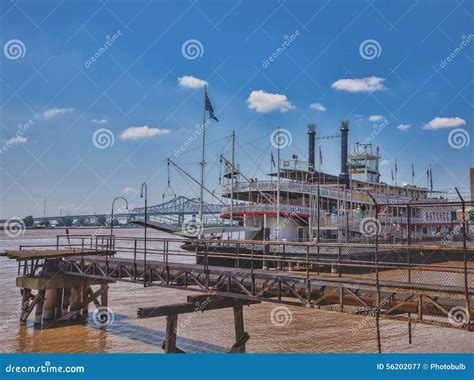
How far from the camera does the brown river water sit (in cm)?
1650

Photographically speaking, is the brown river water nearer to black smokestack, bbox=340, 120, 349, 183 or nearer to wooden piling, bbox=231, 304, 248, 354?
wooden piling, bbox=231, 304, 248, 354

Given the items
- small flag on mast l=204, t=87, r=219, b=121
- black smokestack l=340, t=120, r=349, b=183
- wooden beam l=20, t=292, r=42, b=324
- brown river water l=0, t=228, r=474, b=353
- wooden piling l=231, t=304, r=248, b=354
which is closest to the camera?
wooden piling l=231, t=304, r=248, b=354

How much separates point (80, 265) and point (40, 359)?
Result: 26.5 ft

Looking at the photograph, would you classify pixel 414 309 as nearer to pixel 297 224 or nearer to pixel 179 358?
pixel 179 358

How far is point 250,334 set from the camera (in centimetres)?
1848

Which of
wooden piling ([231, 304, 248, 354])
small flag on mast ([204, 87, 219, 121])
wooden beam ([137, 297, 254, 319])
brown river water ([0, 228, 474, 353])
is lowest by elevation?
brown river water ([0, 228, 474, 353])

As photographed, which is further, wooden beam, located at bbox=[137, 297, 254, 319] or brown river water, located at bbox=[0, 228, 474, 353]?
brown river water, located at bbox=[0, 228, 474, 353]

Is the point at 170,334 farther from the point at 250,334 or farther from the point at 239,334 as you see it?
the point at 250,334

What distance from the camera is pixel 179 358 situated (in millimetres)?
12078

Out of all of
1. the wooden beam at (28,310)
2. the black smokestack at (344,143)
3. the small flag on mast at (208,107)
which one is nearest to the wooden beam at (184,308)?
the wooden beam at (28,310)

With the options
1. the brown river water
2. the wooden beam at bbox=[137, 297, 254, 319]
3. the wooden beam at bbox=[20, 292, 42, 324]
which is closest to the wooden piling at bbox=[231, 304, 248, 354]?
the wooden beam at bbox=[137, 297, 254, 319]

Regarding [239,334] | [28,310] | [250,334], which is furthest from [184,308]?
[28,310]

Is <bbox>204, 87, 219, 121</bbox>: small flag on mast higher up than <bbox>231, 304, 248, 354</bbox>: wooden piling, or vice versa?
<bbox>204, 87, 219, 121</bbox>: small flag on mast

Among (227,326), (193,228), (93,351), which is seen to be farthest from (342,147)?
(93,351)
